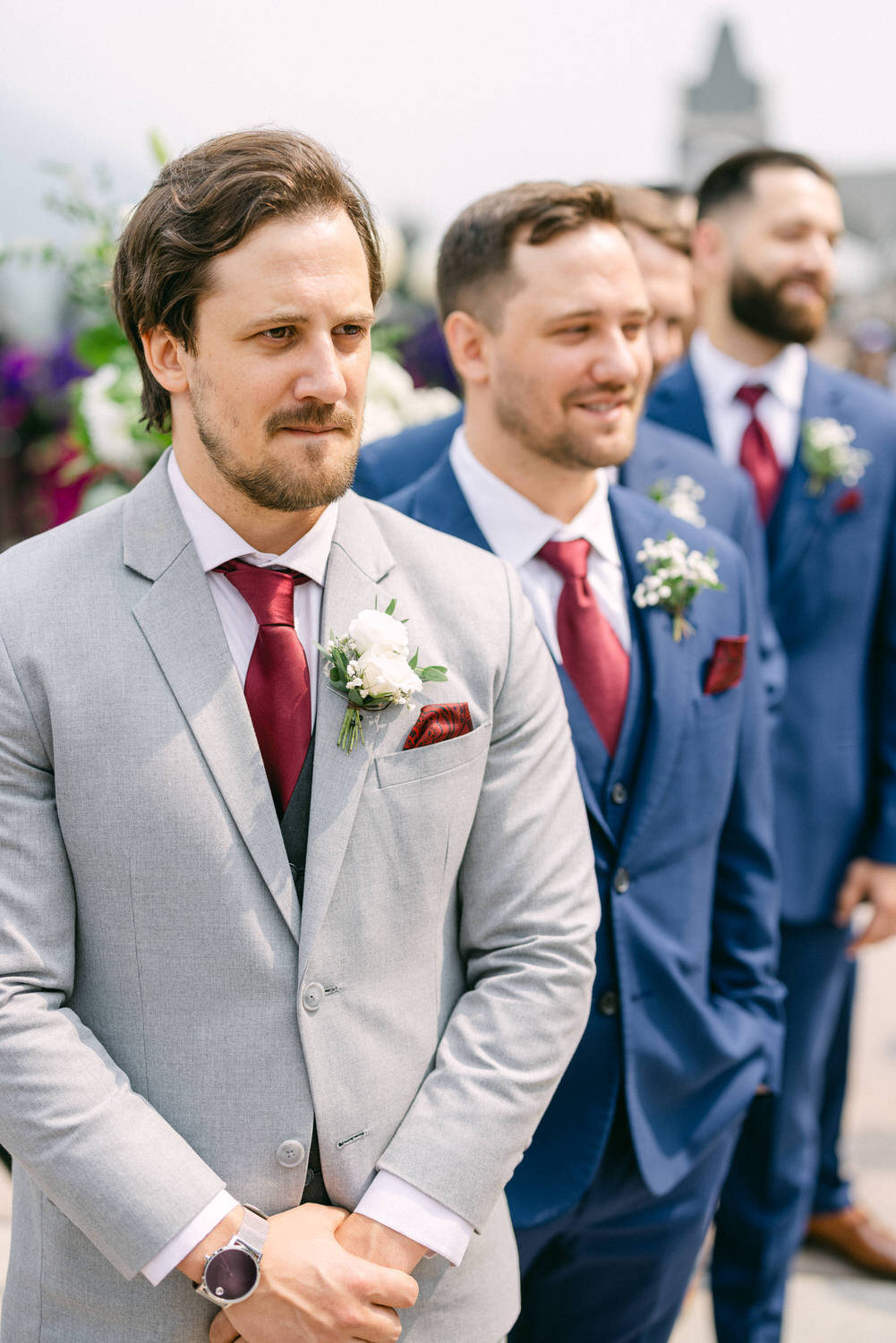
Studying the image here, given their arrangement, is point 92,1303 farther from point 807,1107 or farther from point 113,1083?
point 807,1107

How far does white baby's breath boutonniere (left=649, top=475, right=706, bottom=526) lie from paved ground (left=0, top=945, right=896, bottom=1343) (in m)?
1.73

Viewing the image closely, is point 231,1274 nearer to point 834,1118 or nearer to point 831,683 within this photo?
point 831,683

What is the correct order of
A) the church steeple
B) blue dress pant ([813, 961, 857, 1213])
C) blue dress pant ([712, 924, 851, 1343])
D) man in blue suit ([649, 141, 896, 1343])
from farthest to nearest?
the church steeple → blue dress pant ([813, 961, 857, 1213]) → man in blue suit ([649, 141, 896, 1343]) → blue dress pant ([712, 924, 851, 1343])

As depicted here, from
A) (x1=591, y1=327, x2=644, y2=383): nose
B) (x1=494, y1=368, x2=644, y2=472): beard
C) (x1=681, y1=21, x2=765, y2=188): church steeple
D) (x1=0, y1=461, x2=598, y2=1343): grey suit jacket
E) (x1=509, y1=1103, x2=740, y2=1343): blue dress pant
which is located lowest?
(x1=509, y1=1103, x2=740, y2=1343): blue dress pant

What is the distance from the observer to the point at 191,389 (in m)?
1.68

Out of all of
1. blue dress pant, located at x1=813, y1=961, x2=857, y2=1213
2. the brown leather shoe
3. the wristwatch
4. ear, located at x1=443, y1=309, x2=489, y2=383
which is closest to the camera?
the wristwatch

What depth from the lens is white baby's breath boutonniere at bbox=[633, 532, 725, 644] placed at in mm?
2340

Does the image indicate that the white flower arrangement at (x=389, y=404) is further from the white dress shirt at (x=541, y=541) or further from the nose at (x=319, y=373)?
the nose at (x=319, y=373)

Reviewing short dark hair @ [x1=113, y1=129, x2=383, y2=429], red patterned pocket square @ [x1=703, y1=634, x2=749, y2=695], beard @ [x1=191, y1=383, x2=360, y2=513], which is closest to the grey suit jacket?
beard @ [x1=191, y1=383, x2=360, y2=513]

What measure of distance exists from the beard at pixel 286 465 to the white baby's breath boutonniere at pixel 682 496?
1.29 m

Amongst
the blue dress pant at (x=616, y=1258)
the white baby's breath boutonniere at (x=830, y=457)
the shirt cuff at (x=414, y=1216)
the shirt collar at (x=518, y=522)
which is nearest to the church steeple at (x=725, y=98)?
the white baby's breath boutonniere at (x=830, y=457)

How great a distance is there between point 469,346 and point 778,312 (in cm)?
145

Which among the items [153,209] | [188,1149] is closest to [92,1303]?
[188,1149]

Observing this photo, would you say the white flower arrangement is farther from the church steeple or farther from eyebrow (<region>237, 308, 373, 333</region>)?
the church steeple
